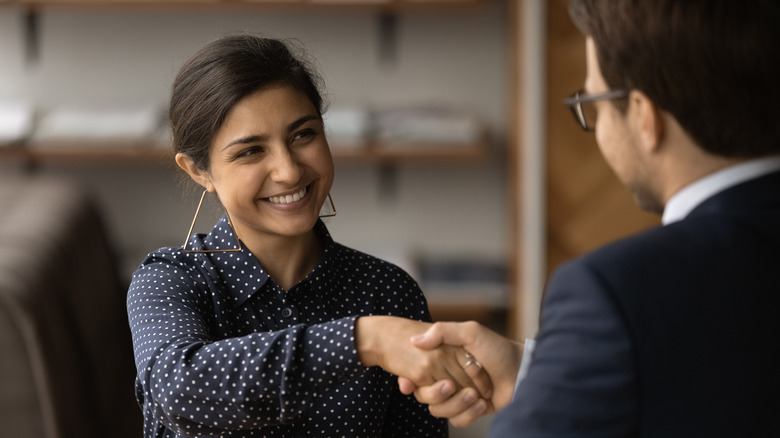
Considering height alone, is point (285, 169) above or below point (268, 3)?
below

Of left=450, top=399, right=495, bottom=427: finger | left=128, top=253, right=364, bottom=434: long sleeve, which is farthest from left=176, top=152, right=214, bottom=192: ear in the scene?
left=450, top=399, right=495, bottom=427: finger

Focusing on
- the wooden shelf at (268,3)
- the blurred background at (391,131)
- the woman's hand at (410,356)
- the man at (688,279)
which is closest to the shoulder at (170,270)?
the woman's hand at (410,356)

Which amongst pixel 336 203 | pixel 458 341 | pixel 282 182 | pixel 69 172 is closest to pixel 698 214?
pixel 458 341

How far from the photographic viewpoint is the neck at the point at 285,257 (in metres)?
1.54

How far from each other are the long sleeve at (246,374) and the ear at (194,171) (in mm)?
330

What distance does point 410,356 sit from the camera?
4.30 ft

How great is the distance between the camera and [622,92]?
1047 millimetres

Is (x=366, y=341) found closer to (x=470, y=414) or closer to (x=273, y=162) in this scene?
(x=470, y=414)

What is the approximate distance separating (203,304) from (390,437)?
381 millimetres

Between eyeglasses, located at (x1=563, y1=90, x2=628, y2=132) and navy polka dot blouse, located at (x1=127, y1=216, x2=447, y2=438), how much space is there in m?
0.39

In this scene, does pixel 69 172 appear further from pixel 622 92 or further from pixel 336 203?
pixel 622 92

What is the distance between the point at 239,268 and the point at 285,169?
18 centimetres

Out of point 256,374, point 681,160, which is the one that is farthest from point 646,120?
point 256,374

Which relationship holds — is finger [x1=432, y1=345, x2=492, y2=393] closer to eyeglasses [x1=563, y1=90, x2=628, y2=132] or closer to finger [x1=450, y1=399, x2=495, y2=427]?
finger [x1=450, y1=399, x2=495, y2=427]
